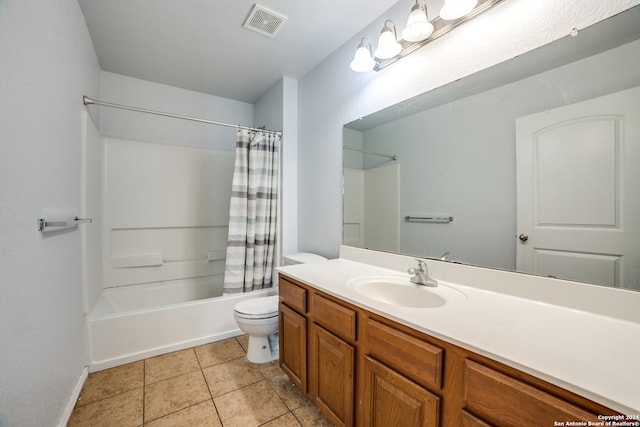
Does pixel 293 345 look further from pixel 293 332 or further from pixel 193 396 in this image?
pixel 193 396

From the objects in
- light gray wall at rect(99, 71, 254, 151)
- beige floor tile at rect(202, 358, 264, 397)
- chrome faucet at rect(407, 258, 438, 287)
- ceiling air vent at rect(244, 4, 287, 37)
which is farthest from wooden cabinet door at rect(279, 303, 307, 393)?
light gray wall at rect(99, 71, 254, 151)

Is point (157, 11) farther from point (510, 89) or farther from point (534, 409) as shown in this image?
point (534, 409)

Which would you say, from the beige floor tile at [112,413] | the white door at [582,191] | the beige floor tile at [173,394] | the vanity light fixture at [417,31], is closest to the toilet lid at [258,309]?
the beige floor tile at [173,394]

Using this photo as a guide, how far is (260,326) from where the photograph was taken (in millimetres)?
1755

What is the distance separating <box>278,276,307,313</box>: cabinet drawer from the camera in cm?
137

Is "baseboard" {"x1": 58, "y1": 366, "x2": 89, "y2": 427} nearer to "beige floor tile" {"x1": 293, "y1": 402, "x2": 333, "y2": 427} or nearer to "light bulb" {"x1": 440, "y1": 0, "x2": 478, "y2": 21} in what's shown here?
"beige floor tile" {"x1": 293, "y1": 402, "x2": 333, "y2": 427}

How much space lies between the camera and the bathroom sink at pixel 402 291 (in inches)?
44.8

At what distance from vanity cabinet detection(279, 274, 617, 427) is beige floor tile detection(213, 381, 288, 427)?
0.18 metres

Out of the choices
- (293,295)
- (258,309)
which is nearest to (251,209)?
(258,309)

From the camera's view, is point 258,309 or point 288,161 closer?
point 258,309

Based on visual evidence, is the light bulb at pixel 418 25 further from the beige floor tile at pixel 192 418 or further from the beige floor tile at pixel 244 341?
the beige floor tile at pixel 244 341

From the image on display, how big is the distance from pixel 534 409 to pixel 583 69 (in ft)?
3.79

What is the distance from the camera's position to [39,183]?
3.44 feet

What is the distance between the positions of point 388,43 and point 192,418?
2.36 metres
